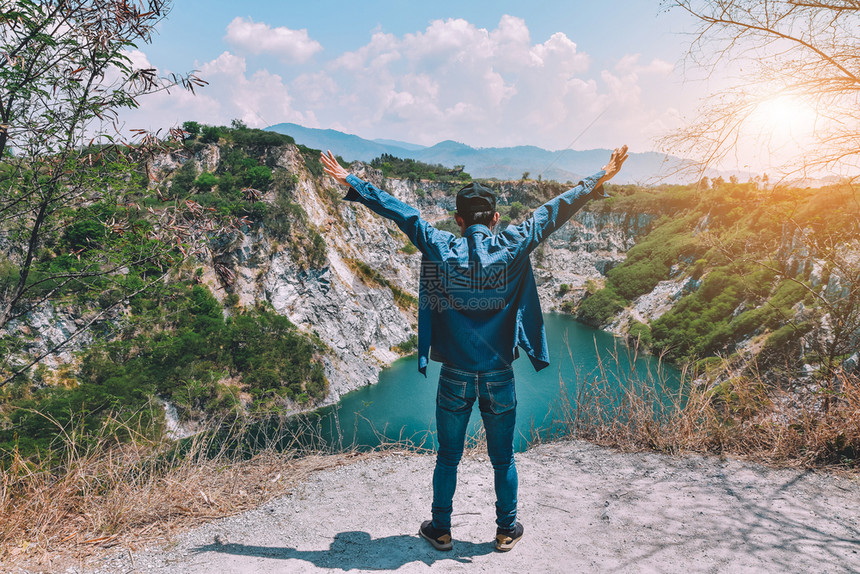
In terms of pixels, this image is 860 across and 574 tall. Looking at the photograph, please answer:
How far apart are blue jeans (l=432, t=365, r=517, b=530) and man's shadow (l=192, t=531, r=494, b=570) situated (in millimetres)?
172

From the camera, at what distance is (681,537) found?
7.62 feet

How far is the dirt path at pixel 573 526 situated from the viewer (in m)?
2.15

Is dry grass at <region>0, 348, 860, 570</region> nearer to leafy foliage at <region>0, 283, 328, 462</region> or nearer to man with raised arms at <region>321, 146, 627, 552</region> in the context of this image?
man with raised arms at <region>321, 146, 627, 552</region>

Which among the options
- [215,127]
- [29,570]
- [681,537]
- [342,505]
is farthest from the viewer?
[215,127]

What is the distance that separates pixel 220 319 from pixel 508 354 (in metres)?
29.6

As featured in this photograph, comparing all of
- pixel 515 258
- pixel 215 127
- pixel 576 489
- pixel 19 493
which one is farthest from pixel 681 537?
pixel 215 127

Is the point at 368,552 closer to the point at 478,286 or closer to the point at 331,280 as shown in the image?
the point at 478,286

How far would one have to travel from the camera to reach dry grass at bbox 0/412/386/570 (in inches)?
88.8

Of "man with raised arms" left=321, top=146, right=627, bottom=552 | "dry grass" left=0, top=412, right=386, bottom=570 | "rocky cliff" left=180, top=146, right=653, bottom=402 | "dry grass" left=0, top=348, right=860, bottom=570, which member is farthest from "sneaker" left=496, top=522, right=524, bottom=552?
"rocky cliff" left=180, top=146, right=653, bottom=402

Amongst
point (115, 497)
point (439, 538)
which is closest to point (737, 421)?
point (439, 538)

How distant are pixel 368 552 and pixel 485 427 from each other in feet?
3.15

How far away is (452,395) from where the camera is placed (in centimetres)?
212

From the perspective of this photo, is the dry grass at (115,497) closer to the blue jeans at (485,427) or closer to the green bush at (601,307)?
the blue jeans at (485,427)

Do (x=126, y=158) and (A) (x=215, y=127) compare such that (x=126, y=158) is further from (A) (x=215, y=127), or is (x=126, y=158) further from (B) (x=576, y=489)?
(A) (x=215, y=127)
